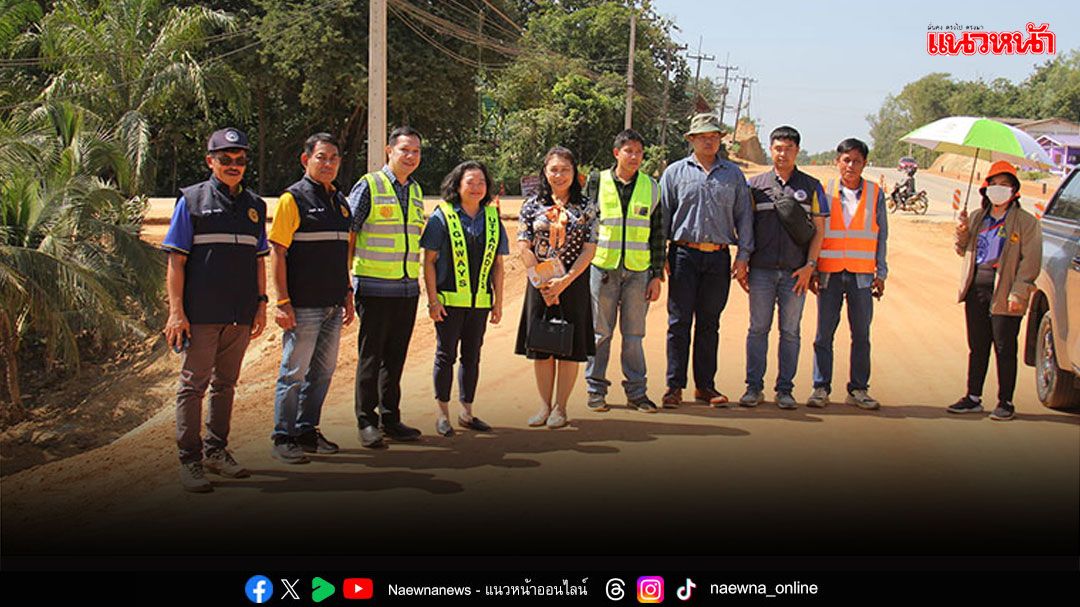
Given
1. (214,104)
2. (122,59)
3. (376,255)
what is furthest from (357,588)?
(214,104)

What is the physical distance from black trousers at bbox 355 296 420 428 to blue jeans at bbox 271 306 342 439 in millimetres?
206

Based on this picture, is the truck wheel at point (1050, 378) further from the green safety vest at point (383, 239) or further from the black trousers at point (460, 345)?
the green safety vest at point (383, 239)

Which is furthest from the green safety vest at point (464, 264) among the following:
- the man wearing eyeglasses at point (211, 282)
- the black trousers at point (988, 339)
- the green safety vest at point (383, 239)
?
the black trousers at point (988, 339)

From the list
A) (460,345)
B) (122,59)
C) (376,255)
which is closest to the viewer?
(376,255)

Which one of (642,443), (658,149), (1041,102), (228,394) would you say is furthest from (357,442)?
(1041,102)

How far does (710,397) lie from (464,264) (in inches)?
88.3

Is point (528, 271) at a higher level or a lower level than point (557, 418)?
higher

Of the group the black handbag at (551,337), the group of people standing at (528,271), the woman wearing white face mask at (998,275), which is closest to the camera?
the group of people standing at (528,271)

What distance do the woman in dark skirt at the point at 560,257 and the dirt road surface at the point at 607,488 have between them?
420 millimetres

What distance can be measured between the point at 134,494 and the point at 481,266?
2502mm

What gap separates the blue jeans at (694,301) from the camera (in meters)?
7.27

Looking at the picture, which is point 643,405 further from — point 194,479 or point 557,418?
point 194,479

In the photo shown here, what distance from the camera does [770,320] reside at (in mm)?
7371

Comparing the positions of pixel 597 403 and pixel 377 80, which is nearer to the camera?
pixel 597 403
